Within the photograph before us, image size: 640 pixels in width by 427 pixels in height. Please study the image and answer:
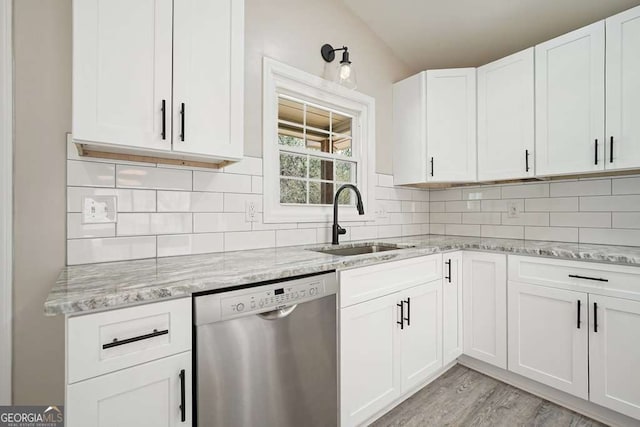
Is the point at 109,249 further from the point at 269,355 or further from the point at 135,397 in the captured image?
the point at 269,355

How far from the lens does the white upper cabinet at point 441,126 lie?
8.01 feet

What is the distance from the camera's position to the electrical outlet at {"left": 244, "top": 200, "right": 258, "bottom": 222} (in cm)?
180

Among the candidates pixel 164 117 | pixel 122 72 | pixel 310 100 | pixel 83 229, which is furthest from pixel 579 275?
pixel 83 229

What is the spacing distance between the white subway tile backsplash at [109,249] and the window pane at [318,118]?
4.60 ft

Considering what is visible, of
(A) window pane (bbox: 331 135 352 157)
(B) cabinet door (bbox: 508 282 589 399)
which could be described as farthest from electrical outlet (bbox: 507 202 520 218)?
(A) window pane (bbox: 331 135 352 157)

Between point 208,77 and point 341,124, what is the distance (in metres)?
1.38

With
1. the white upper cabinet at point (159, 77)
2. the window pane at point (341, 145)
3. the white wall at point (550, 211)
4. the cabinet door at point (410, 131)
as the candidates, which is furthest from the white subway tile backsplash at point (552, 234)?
the white upper cabinet at point (159, 77)

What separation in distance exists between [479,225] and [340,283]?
191cm

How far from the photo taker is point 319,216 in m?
2.19

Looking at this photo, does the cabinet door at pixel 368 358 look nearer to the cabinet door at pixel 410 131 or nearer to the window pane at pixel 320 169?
the window pane at pixel 320 169

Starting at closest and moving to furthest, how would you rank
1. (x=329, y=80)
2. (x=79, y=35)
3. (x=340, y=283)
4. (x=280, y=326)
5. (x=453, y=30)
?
1. (x=79, y=35)
2. (x=280, y=326)
3. (x=340, y=283)
4. (x=329, y=80)
5. (x=453, y=30)

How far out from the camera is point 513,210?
2.51 m

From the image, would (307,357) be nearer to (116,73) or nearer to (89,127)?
(89,127)

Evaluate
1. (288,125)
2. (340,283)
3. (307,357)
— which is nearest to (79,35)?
(288,125)
